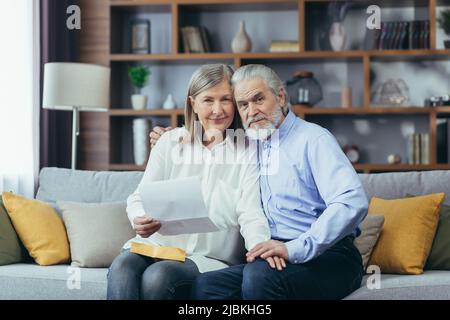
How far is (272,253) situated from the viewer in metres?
1.94

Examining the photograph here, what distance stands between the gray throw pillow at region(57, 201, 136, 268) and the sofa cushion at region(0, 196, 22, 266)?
0.20 m

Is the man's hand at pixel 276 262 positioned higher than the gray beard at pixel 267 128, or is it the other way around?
the gray beard at pixel 267 128

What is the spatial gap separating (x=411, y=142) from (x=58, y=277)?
2.64 meters

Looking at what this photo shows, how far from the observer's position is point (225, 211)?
224 cm

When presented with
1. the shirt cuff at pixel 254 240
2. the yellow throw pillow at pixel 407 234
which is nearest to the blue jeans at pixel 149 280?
the shirt cuff at pixel 254 240

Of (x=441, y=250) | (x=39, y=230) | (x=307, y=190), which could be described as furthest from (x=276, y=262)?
(x=39, y=230)

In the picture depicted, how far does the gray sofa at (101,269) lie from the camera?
7.72ft

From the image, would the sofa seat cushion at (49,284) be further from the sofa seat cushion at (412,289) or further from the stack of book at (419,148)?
the stack of book at (419,148)

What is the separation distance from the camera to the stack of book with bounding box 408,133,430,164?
447 cm

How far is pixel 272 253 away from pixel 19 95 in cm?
269

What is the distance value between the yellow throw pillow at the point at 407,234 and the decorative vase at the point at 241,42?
2.16 metres

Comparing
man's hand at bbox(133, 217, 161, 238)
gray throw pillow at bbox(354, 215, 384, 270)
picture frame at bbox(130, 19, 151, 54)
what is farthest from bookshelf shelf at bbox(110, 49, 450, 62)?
man's hand at bbox(133, 217, 161, 238)
